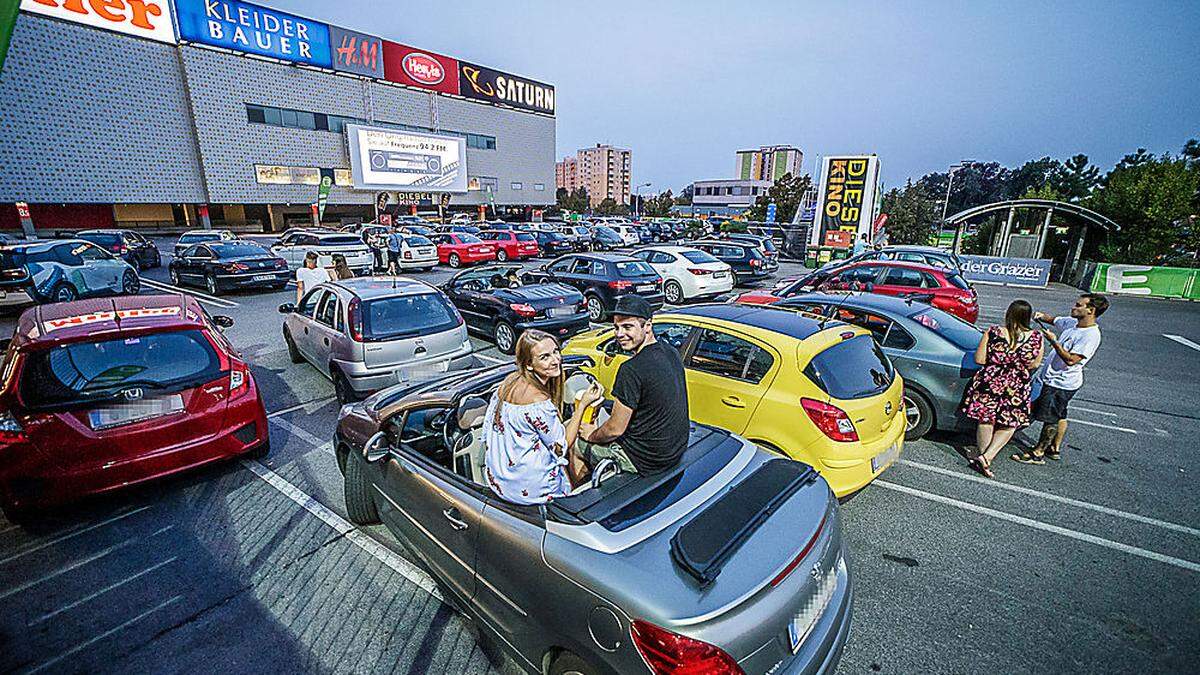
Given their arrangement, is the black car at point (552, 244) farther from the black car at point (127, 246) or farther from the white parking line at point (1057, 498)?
the white parking line at point (1057, 498)

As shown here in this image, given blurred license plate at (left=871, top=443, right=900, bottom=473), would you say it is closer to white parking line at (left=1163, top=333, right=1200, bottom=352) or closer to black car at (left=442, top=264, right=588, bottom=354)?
black car at (left=442, top=264, right=588, bottom=354)

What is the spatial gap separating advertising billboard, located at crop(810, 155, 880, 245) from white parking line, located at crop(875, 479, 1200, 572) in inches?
780

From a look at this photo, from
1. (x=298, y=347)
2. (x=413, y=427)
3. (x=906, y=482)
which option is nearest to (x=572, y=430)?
(x=413, y=427)

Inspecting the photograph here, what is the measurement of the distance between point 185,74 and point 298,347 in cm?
4123

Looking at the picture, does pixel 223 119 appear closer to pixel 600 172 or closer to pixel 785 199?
pixel 785 199

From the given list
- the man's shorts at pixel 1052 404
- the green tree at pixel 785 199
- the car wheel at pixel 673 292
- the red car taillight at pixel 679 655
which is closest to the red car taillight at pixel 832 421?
the red car taillight at pixel 679 655

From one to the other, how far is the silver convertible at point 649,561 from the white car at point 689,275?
9810 mm

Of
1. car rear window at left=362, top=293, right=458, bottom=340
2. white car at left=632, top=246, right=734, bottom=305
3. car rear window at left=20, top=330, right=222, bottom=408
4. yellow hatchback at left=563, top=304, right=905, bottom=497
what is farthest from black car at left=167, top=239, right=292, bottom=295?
yellow hatchback at left=563, top=304, right=905, bottom=497

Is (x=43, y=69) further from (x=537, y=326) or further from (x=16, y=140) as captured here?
(x=537, y=326)

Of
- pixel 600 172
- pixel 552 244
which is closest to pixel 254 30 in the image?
pixel 552 244

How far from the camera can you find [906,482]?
4570 mm

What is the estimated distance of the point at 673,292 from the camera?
1286 cm

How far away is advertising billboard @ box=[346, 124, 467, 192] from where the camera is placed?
4081cm

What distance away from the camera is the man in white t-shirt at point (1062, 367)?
4.54 m
